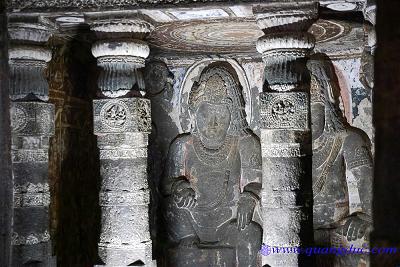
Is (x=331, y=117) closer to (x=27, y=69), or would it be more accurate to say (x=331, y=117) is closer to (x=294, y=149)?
(x=294, y=149)

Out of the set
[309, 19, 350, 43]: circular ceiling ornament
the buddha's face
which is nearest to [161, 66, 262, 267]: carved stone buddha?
the buddha's face

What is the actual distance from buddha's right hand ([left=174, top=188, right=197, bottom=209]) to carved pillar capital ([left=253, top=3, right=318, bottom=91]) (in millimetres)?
2239

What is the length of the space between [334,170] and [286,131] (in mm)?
1956

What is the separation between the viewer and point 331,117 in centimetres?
639

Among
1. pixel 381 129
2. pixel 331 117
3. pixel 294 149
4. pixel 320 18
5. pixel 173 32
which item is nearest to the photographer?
pixel 381 129

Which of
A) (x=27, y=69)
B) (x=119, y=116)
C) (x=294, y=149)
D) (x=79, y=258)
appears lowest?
(x=79, y=258)

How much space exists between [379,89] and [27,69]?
11.5ft

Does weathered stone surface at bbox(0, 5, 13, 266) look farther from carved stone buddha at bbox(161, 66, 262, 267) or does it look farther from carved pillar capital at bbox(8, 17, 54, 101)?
carved stone buddha at bbox(161, 66, 262, 267)

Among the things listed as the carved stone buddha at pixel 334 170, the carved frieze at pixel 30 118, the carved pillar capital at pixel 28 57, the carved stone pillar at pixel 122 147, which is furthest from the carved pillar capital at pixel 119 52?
the carved stone buddha at pixel 334 170

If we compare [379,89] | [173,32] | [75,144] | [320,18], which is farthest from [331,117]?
[379,89]

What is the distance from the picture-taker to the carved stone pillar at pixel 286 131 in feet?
15.1

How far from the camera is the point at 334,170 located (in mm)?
6355

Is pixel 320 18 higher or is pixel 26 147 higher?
pixel 320 18

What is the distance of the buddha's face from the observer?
6.62 metres
